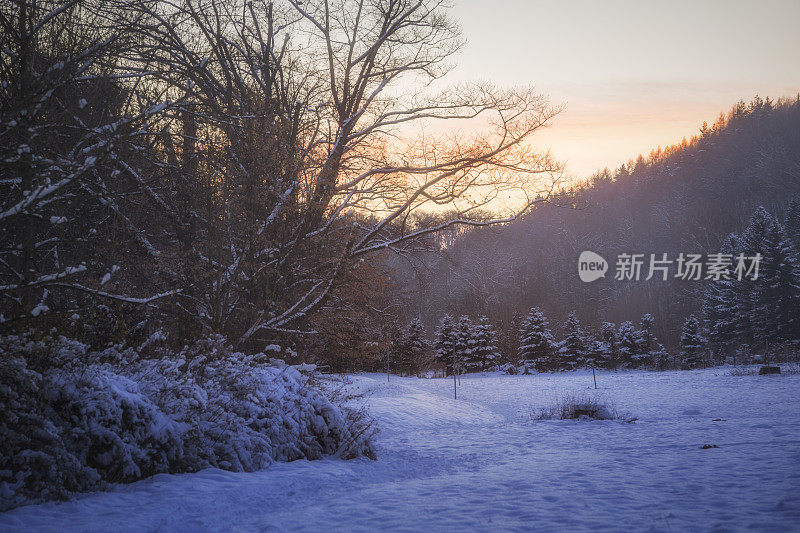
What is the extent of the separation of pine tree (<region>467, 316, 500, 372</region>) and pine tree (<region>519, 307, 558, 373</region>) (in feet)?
8.27

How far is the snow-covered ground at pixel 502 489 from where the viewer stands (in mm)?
4480

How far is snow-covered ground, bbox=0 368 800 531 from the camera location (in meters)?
4.48

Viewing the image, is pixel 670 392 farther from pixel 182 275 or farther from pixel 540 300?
pixel 540 300

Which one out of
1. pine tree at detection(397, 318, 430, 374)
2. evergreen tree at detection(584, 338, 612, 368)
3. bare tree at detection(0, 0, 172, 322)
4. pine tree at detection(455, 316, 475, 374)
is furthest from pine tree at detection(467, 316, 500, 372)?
bare tree at detection(0, 0, 172, 322)

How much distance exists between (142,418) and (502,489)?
4206mm

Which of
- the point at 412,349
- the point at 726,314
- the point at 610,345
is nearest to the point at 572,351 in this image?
the point at 610,345

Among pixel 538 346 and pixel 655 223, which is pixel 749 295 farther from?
pixel 655 223

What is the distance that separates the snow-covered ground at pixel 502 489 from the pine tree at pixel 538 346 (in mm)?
32155

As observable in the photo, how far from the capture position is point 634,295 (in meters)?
104

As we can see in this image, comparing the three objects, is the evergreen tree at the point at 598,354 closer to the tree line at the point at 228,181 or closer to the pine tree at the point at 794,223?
the tree line at the point at 228,181

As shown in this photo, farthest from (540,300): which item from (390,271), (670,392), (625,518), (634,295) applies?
(625,518)

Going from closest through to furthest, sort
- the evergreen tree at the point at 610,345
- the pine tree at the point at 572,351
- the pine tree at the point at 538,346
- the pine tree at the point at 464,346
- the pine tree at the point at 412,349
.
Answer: the pine tree at the point at 412,349
the pine tree at the point at 572,351
the evergreen tree at the point at 610,345
the pine tree at the point at 538,346
the pine tree at the point at 464,346

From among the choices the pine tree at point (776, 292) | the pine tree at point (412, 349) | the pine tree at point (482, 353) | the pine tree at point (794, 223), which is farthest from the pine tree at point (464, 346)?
the pine tree at point (794, 223)

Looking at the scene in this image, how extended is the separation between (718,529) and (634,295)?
360ft
